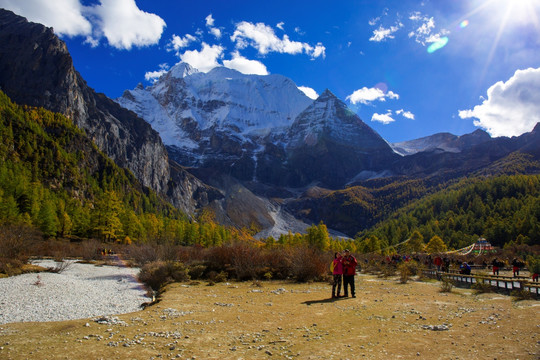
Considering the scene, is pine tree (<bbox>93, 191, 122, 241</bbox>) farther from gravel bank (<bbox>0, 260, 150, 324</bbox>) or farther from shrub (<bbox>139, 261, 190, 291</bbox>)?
shrub (<bbox>139, 261, 190, 291</bbox>)

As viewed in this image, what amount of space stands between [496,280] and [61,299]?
66.5 ft

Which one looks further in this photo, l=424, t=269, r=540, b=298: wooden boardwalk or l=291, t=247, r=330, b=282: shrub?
l=291, t=247, r=330, b=282: shrub

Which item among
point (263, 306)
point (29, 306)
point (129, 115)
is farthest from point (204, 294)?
point (129, 115)

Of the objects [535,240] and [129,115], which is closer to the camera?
[535,240]

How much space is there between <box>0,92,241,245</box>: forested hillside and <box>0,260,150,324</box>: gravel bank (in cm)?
2028

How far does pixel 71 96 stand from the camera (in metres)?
141

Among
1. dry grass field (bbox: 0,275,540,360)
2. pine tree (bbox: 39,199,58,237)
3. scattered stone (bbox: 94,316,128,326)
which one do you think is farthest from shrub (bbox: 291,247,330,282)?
pine tree (bbox: 39,199,58,237)

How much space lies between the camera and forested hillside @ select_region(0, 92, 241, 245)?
60469 mm

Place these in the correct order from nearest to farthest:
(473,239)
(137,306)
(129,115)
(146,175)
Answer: (137,306)
(473,239)
(146,175)
(129,115)

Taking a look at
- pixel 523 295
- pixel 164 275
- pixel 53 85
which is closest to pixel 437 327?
pixel 523 295

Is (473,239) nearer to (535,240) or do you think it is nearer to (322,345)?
(535,240)

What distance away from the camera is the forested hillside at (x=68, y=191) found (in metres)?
60.5

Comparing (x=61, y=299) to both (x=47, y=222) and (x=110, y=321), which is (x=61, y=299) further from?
(x=47, y=222)

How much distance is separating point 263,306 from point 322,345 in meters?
5.47
